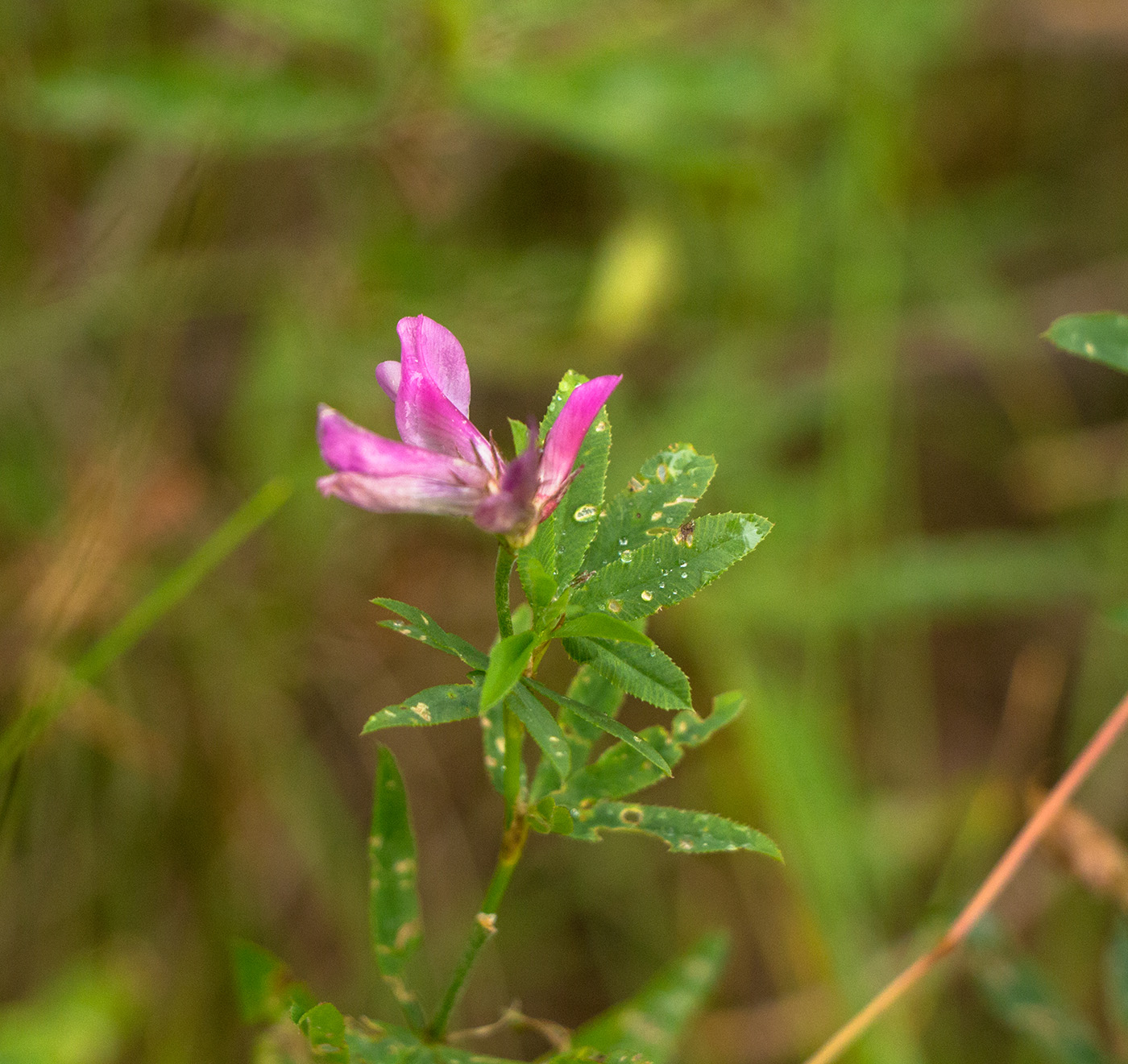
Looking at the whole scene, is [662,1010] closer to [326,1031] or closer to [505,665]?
[326,1031]

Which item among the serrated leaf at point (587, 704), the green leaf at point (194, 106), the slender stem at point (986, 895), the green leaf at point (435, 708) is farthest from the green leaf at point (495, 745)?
the green leaf at point (194, 106)

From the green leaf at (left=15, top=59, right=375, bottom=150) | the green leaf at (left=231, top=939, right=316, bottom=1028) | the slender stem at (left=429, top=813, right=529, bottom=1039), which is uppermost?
the green leaf at (left=15, top=59, right=375, bottom=150)

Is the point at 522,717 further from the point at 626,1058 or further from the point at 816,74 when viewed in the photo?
the point at 816,74

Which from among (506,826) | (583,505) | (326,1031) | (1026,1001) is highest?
(583,505)

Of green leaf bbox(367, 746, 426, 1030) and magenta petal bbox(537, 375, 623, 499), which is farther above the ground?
magenta petal bbox(537, 375, 623, 499)

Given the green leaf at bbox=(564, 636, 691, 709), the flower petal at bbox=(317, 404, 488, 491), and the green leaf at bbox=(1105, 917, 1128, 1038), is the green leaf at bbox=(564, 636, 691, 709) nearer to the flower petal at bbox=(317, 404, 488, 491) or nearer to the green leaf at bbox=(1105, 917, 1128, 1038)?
the flower petal at bbox=(317, 404, 488, 491)

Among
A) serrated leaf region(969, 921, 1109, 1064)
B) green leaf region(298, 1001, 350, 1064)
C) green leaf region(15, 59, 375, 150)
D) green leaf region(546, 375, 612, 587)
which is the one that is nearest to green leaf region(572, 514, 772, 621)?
green leaf region(546, 375, 612, 587)

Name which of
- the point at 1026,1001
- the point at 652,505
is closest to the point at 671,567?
the point at 652,505
